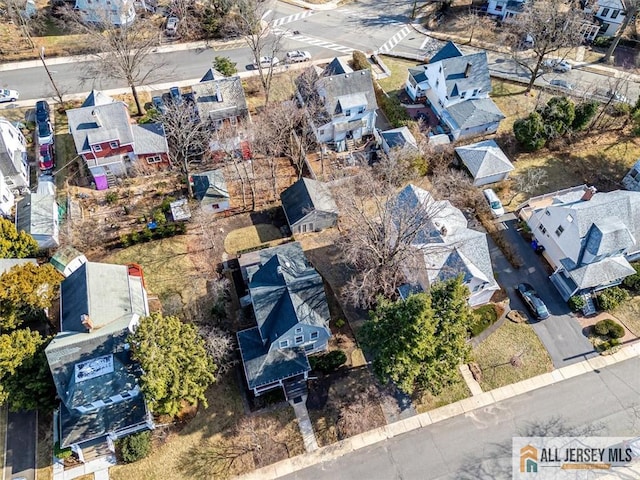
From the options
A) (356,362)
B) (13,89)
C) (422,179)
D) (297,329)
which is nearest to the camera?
(297,329)

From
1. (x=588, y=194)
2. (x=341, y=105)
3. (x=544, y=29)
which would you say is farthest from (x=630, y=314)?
(x=544, y=29)

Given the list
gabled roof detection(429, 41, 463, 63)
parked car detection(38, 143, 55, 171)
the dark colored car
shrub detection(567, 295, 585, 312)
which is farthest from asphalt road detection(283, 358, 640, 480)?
parked car detection(38, 143, 55, 171)

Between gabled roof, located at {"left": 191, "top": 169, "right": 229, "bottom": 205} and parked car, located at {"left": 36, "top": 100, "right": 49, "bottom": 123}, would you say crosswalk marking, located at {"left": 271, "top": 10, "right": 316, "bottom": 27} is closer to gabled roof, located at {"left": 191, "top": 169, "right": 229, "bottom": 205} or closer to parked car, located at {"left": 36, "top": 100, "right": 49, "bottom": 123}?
parked car, located at {"left": 36, "top": 100, "right": 49, "bottom": 123}

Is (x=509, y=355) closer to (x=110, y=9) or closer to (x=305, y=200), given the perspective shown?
(x=305, y=200)

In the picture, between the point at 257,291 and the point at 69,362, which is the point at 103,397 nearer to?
the point at 69,362

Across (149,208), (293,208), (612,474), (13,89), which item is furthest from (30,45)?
(612,474)

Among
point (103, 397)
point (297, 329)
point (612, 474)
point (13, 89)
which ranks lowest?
point (612, 474)
